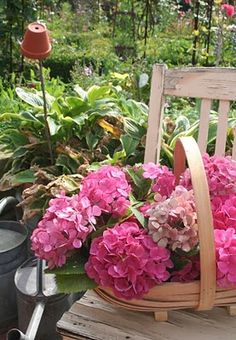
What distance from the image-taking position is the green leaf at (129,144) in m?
2.09

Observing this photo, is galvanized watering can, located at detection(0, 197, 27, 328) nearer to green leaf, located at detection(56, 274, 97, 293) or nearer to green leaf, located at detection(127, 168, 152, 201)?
green leaf, located at detection(127, 168, 152, 201)

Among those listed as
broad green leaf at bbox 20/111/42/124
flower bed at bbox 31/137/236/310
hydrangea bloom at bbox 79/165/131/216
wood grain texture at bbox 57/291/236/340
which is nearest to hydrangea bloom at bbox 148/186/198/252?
flower bed at bbox 31/137/236/310

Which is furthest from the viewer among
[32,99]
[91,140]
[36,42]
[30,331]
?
[32,99]

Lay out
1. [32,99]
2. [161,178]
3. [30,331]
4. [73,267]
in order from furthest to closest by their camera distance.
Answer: [32,99], [30,331], [161,178], [73,267]

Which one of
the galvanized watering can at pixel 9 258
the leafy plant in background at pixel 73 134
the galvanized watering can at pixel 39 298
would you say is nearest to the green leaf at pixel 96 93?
the leafy plant in background at pixel 73 134

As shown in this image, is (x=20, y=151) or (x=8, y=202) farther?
(x=20, y=151)

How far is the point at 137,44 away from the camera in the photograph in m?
5.30

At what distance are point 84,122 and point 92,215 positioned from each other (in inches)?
45.7

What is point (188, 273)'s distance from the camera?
1.14 metres

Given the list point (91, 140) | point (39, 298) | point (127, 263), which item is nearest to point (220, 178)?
point (127, 263)

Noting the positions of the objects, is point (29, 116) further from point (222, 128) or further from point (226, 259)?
point (226, 259)

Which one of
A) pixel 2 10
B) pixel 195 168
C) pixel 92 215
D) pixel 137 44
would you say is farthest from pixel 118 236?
pixel 137 44

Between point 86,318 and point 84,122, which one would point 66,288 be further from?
point 84,122

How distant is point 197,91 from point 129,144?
0.43 meters
